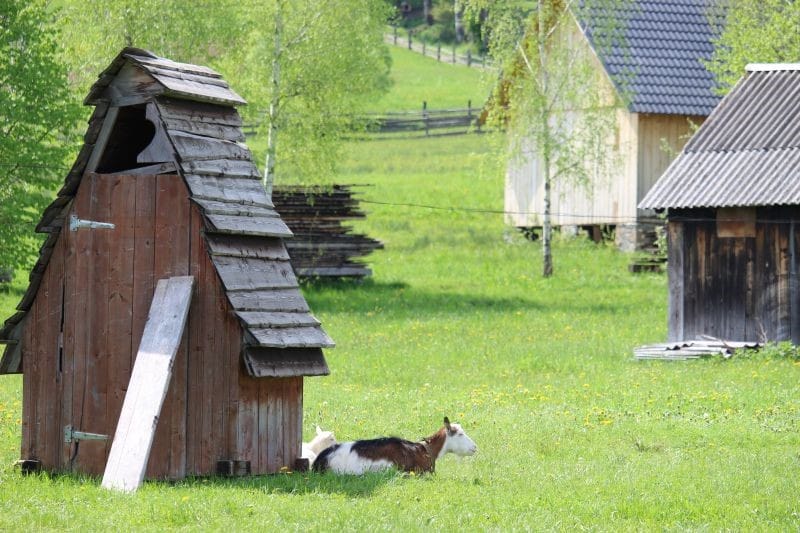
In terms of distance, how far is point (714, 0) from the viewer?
41.0 m

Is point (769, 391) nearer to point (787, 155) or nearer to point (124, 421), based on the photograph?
point (787, 155)

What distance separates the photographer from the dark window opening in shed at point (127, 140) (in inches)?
509

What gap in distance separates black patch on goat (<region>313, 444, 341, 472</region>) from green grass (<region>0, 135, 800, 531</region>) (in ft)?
1.11

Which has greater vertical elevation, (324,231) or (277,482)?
(324,231)

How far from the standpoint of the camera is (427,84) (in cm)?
7562

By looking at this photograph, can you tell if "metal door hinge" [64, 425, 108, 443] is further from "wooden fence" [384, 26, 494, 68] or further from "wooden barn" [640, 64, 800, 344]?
"wooden fence" [384, 26, 494, 68]

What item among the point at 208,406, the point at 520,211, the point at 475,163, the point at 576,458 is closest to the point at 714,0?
the point at 520,211

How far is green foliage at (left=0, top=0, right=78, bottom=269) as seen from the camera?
80.4 feet

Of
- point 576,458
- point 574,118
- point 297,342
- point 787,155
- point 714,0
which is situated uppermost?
point 714,0

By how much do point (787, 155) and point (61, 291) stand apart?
15000 mm

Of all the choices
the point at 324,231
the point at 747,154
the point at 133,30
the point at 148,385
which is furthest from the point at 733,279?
the point at 133,30

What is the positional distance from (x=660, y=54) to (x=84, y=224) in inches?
1167

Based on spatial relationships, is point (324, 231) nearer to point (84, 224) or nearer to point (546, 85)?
point (546, 85)

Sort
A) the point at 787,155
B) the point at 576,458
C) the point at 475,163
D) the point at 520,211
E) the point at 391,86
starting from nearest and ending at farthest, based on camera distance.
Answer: the point at 576,458, the point at 787,155, the point at 520,211, the point at 475,163, the point at 391,86
